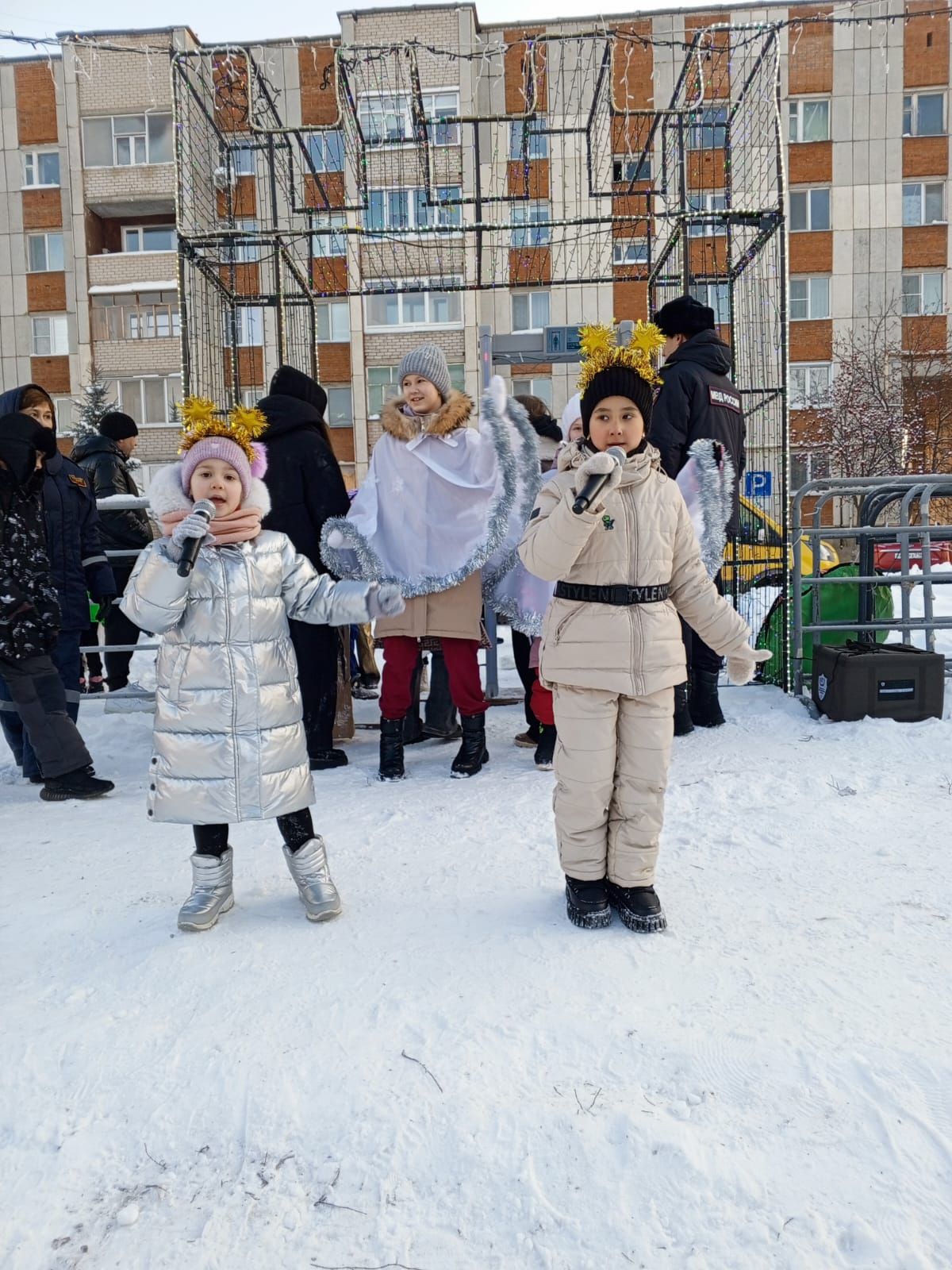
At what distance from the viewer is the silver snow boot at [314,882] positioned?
299 cm

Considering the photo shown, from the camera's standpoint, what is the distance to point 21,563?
452cm

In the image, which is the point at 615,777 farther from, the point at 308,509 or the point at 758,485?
the point at 758,485

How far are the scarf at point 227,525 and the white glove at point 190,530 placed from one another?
0.42 feet

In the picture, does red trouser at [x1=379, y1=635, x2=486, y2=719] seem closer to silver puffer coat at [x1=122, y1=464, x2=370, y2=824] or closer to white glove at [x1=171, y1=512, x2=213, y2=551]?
silver puffer coat at [x1=122, y1=464, x2=370, y2=824]

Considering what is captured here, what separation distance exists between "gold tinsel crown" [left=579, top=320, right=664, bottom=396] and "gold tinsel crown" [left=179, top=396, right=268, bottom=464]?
3.65 ft

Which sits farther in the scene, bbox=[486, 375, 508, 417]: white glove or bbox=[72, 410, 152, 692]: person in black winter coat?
bbox=[72, 410, 152, 692]: person in black winter coat

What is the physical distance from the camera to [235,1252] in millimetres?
1684

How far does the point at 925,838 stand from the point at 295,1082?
254 centimetres

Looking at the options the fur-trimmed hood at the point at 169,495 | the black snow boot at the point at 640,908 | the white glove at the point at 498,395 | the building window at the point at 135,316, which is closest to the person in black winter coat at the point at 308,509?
the white glove at the point at 498,395

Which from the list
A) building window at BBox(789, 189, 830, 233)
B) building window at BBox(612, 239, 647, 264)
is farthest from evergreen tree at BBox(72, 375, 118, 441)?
building window at BBox(789, 189, 830, 233)

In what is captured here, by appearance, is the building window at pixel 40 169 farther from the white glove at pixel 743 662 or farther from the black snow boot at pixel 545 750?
the white glove at pixel 743 662

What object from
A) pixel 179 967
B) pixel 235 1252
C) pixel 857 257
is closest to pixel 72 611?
pixel 179 967

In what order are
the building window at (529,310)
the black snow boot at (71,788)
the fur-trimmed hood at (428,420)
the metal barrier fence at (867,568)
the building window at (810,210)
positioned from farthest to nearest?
the building window at (810,210) → the building window at (529,310) → the metal barrier fence at (867,568) → the fur-trimmed hood at (428,420) → the black snow boot at (71,788)

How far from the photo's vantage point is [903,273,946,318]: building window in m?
25.5
